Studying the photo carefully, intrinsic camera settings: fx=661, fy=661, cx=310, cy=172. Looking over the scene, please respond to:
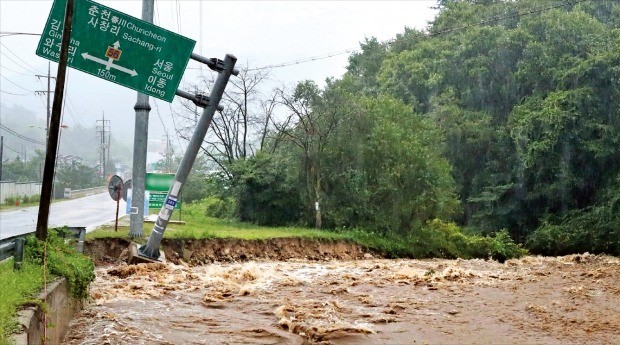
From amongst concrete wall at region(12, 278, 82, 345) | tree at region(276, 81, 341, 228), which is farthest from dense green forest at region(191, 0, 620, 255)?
concrete wall at region(12, 278, 82, 345)

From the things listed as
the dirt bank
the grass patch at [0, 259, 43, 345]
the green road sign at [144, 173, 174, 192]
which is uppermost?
the green road sign at [144, 173, 174, 192]

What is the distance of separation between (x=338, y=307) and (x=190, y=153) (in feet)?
21.1

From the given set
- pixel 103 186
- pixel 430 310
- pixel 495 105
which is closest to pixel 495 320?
pixel 430 310

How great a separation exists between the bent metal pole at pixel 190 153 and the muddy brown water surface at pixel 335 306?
71 cm

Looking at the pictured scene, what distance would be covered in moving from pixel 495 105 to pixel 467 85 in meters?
2.29

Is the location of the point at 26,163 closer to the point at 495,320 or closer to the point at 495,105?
the point at 495,105

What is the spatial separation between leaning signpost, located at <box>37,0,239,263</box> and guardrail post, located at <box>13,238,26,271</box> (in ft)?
23.7

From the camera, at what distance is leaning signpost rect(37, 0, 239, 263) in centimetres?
1516

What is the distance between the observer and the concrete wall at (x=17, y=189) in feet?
150

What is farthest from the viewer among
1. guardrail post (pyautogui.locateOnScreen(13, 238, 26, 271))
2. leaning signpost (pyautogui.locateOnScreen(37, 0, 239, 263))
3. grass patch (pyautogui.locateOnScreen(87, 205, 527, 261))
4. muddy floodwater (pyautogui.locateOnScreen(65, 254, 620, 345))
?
grass patch (pyautogui.locateOnScreen(87, 205, 527, 261))

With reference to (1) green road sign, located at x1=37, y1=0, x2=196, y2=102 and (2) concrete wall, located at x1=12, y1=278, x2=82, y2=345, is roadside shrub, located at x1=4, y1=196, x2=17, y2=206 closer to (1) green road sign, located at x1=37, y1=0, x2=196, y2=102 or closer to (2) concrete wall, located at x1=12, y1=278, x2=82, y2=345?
(1) green road sign, located at x1=37, y1=0, x2=196, y2=102

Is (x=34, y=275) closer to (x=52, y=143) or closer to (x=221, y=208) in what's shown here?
(x=52, y=143)

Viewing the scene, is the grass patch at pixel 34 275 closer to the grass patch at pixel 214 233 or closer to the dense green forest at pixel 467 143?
the grass patch at pixel 214 233

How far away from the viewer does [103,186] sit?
7288 cm
